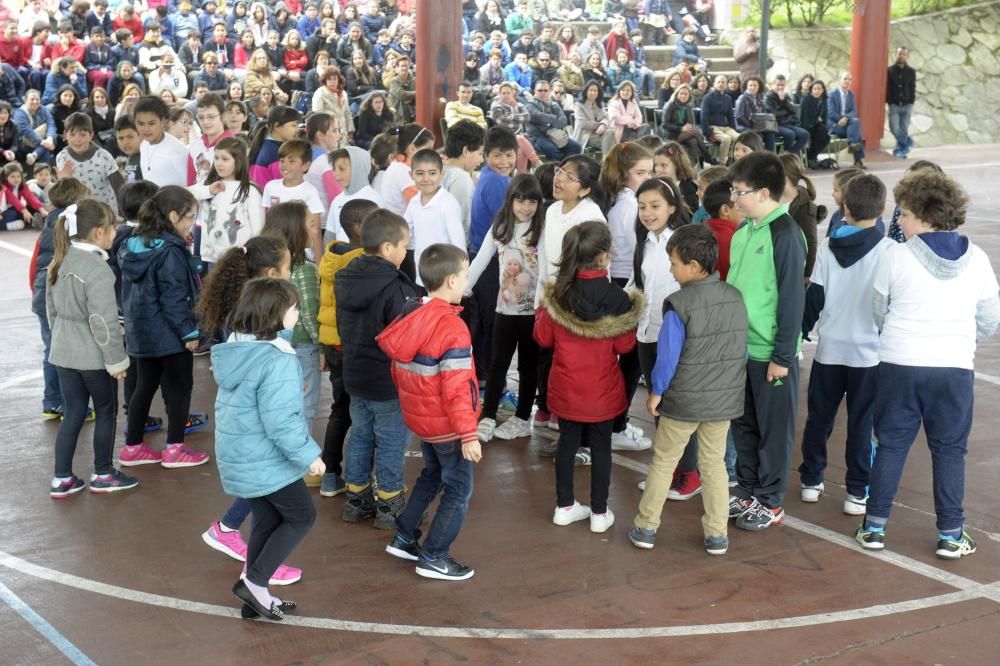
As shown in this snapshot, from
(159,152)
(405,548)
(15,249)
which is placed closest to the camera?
(405,548)

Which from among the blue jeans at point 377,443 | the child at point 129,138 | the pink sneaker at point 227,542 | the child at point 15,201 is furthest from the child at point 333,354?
the child at point 15,201

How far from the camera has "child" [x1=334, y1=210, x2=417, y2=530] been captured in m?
5.69

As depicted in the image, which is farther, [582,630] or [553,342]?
[553,342]

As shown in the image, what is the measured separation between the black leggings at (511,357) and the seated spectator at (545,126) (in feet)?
39.8

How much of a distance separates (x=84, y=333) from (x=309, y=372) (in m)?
1.21

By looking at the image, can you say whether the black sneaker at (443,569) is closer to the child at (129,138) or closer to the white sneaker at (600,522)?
the white sneaker at (600,522)

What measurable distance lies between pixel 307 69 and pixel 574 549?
1689cm

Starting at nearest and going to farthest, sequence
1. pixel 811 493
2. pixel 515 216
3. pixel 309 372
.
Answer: pixel 811 493, pixel 309 372, pixel 515 216

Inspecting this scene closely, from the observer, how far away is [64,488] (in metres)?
6.45

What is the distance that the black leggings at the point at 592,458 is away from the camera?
5.88 metres

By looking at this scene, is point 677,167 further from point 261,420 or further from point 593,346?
point 261,420

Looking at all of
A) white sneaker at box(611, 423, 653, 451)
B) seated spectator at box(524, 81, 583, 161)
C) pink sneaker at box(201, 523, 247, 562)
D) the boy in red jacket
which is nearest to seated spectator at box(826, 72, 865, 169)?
seated spectator at box(524, 81, 583, 161)

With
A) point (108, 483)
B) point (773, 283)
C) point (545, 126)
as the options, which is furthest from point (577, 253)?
point (545, 126)

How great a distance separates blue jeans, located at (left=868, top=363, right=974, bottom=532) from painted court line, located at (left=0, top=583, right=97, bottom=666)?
11.8ft
